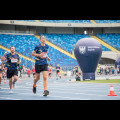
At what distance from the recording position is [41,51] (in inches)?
437

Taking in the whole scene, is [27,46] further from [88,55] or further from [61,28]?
[88,55]

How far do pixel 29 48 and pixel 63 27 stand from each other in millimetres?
14472

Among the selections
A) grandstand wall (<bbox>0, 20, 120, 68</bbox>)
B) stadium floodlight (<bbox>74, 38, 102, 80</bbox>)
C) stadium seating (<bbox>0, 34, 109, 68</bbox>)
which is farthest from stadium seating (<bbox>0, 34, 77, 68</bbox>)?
stadium floodlight (<bbox>74, 38, 102, 80</bbox>)

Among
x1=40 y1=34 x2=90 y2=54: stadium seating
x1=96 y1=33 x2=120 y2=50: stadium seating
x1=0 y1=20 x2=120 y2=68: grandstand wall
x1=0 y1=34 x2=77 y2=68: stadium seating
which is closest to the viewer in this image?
x1=0 y1=34 x2=77 y2=68: stadium seating

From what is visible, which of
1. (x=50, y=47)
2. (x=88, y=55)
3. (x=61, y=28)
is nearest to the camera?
(x=88, y=55)

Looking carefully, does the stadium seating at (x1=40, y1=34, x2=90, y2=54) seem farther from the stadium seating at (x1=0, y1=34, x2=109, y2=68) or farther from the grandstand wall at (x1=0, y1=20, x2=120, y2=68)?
the grandstand wall at (x1=0, y1=20, x2=120, y2=68)

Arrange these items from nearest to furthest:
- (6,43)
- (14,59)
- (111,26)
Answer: (14,59), (6,43), (111,26)

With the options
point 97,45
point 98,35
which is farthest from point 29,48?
point 97,45

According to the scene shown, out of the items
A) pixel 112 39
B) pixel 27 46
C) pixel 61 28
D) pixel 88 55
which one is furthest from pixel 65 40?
pixel 88 55

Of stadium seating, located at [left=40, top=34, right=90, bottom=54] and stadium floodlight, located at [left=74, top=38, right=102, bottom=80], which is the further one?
stadium seating, located at [left=40, top=34, right=90, bottom=54]

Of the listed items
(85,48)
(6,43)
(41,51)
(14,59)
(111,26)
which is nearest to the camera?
(41,51)

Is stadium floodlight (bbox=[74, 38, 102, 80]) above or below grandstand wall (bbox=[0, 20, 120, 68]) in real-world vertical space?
below

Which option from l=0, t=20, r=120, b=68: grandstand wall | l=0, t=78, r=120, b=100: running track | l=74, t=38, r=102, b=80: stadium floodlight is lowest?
l=0, t=78, r=120, b=100: running track

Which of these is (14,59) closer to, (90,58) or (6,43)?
(90,58)
